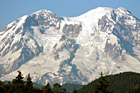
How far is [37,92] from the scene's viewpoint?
375ft

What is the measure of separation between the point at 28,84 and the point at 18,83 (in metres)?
2.86

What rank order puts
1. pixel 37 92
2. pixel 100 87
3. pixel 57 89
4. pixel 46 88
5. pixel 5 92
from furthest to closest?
pixel 37 92 → pixel 5 92 → pixel 46 88 → pixel 57 89 → pixel 100 87

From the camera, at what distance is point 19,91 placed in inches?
2972

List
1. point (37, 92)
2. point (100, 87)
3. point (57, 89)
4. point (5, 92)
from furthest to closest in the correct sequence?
point (37, 92)
point (5, 92)
point (57, 89)
point (100, 87)

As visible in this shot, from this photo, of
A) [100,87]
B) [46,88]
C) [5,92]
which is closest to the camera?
[100,87]

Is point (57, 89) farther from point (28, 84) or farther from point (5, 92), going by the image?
point (5, 92)

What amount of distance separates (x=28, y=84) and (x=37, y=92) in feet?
110

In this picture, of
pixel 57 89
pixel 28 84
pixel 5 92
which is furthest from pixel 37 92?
pixel 57 89

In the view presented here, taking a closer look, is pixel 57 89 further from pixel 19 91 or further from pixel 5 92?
pixel 5 92

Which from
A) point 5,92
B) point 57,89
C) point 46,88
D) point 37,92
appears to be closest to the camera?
point 57,89

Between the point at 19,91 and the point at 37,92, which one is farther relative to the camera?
the point at 37,92

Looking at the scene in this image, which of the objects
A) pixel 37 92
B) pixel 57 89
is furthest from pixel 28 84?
pixel 37 92

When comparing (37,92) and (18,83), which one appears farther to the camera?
(37,92)

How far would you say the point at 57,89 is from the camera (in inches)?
2955
